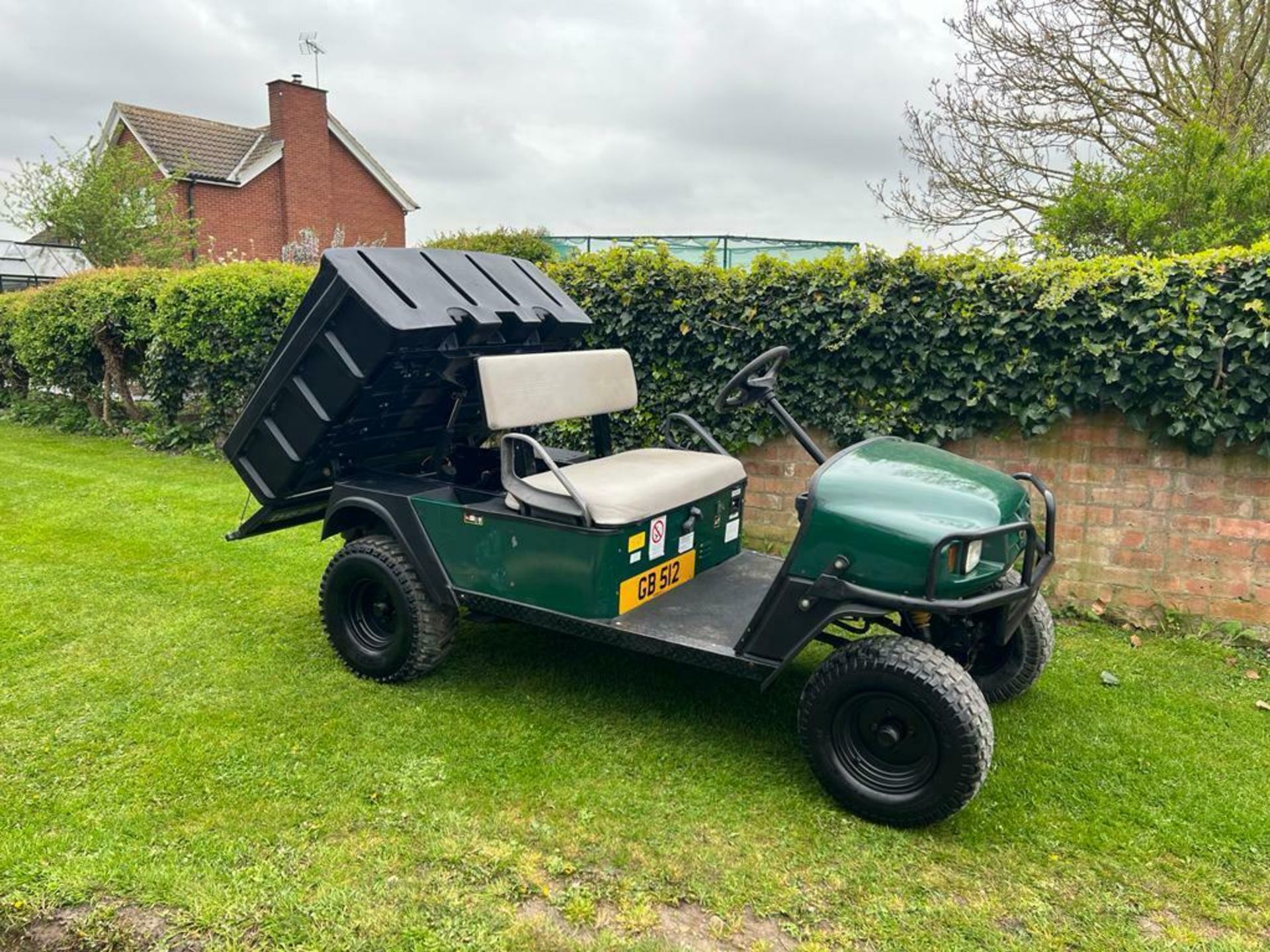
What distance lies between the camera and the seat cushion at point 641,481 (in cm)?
326

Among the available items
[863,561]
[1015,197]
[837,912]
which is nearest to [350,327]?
[863,561]

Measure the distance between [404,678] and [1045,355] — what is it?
3602 mm

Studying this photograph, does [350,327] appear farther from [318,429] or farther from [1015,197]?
[1015,197]

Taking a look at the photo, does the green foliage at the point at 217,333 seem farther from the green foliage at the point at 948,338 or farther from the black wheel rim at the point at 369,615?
the black wheel rim at the point at 369,615

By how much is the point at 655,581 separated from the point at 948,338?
2.43m

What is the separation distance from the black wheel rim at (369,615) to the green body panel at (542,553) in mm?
483

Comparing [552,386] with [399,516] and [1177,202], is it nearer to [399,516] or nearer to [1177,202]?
[399,516]

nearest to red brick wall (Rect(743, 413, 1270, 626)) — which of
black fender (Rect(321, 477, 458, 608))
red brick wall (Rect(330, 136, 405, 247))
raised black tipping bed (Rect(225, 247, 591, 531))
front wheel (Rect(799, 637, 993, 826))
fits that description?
front wheel (Rect(799, 637, 993, 826))

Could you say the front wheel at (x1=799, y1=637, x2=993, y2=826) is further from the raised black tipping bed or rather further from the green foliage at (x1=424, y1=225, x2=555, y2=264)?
the green foliage at (x1=424, y1=225, x2=555, y2=264)

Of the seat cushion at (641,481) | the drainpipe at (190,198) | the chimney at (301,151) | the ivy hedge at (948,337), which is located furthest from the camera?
the chimney at (301,151)

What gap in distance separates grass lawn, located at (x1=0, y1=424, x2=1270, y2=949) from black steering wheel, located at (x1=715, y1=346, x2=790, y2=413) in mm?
1247

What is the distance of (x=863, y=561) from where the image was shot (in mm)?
2848

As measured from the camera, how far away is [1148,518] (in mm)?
4668

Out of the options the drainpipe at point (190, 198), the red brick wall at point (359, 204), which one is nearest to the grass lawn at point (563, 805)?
the drainpipe at point (190, 198)
